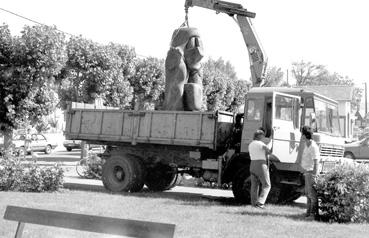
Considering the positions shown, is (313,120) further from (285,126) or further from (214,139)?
(214,139)

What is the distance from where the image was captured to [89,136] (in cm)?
1530

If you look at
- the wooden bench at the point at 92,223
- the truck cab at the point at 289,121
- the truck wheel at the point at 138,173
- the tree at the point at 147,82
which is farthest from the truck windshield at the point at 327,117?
the tree at the point at 147,82

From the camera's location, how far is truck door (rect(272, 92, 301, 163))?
1245 cm

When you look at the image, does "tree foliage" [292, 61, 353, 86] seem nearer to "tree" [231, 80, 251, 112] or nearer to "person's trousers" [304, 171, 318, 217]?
"tree" [231, 80, 251, 112]

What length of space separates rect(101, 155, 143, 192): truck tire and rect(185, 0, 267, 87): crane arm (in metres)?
5.21

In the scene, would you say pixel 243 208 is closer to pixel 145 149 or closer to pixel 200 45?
pixel 145 149

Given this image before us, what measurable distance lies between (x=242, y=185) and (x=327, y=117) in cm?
278

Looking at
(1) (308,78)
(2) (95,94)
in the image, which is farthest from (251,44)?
(1) (308,78)

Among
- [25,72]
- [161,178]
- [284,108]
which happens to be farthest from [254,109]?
[25,72]

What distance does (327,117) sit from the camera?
13641 millimetres

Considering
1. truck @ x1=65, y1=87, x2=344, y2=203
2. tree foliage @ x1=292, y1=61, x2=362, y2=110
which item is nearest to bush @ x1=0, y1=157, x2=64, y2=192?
truck @ x1=65, y1=87, x2=344, y2=203

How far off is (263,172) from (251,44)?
685 centimetres

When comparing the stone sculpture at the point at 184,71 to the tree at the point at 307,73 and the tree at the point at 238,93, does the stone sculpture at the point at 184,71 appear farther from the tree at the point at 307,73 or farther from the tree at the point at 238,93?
the tree at the point at 307,73

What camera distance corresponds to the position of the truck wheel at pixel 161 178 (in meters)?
15.5
